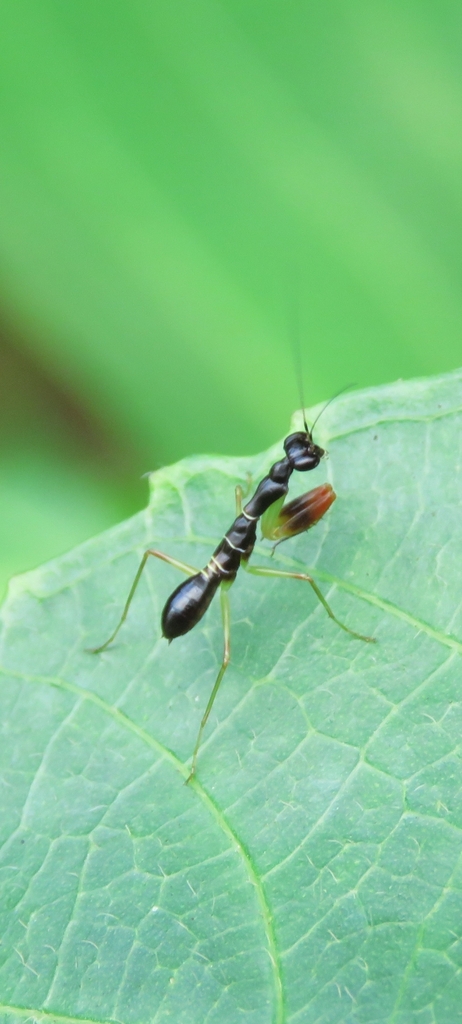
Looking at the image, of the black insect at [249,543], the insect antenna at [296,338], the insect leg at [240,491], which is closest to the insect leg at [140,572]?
the black insect at [249,543]

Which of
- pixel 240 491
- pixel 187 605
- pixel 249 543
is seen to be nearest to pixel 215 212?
pixel 240 491

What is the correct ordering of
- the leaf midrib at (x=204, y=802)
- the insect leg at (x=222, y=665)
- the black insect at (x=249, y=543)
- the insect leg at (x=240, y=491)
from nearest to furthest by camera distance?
the leaf midrib at (x=204, y=802), the insect leg at (x=222, y=665), the black insect at (x=249, y=543), the insect leg at (x=240, y=491)

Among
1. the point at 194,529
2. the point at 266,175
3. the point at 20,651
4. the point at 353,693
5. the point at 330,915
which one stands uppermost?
the point at 266,175

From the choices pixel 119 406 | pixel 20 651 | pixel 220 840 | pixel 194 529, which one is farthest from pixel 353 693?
pixel 119 406

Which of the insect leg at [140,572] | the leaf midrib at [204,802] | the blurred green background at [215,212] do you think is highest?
the blurred green background at [215,212]

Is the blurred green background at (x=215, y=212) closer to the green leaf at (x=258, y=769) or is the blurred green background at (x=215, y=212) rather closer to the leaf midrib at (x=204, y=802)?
the green leaf at (x=258, y=769)

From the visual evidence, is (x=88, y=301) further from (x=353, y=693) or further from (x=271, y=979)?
(x=271, y=979)

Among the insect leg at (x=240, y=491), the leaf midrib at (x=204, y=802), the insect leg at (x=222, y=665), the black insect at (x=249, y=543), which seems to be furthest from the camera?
the insect leg at (x=240, y=491)

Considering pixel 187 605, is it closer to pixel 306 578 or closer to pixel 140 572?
pixel 140 572
